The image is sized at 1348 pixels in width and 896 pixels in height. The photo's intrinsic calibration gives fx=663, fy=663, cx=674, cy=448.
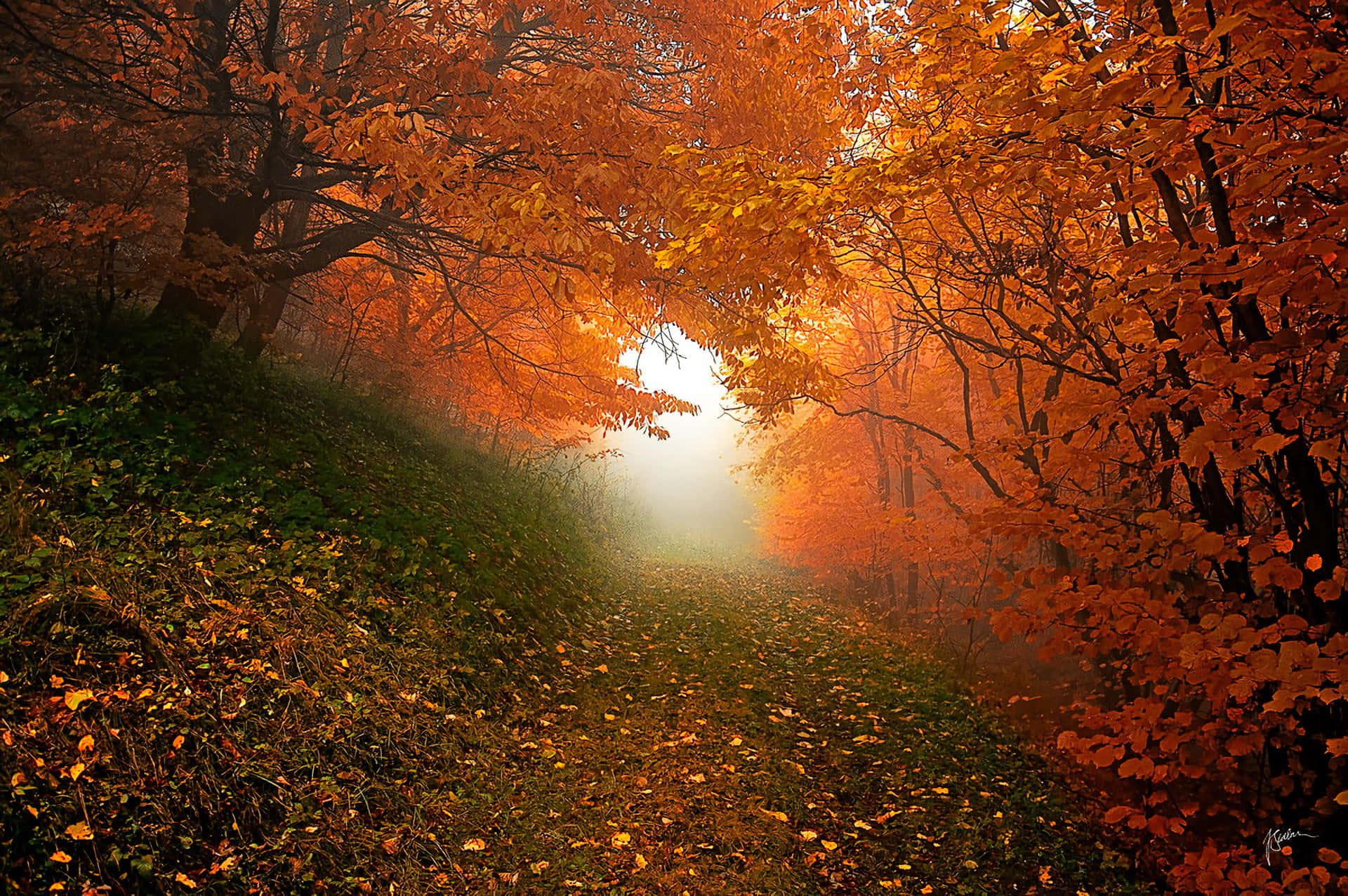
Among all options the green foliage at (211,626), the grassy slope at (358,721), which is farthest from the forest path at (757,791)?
the green foliage at (211,626)

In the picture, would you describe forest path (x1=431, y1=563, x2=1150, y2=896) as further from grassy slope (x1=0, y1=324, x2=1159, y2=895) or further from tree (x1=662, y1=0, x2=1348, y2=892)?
tree (x1=662, y1=0, x2=1348, y2=892)

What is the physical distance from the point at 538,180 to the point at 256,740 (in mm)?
4355

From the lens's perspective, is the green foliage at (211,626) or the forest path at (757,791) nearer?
the green foliage at (211,626)

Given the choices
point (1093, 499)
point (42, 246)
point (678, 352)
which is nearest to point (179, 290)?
point (42, 246)

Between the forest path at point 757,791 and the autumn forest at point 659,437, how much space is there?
42mm

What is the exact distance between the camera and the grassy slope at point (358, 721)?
311 centimetres

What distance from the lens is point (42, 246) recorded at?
5.97m

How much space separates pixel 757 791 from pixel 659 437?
204 inches

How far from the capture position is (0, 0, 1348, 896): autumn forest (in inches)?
120
